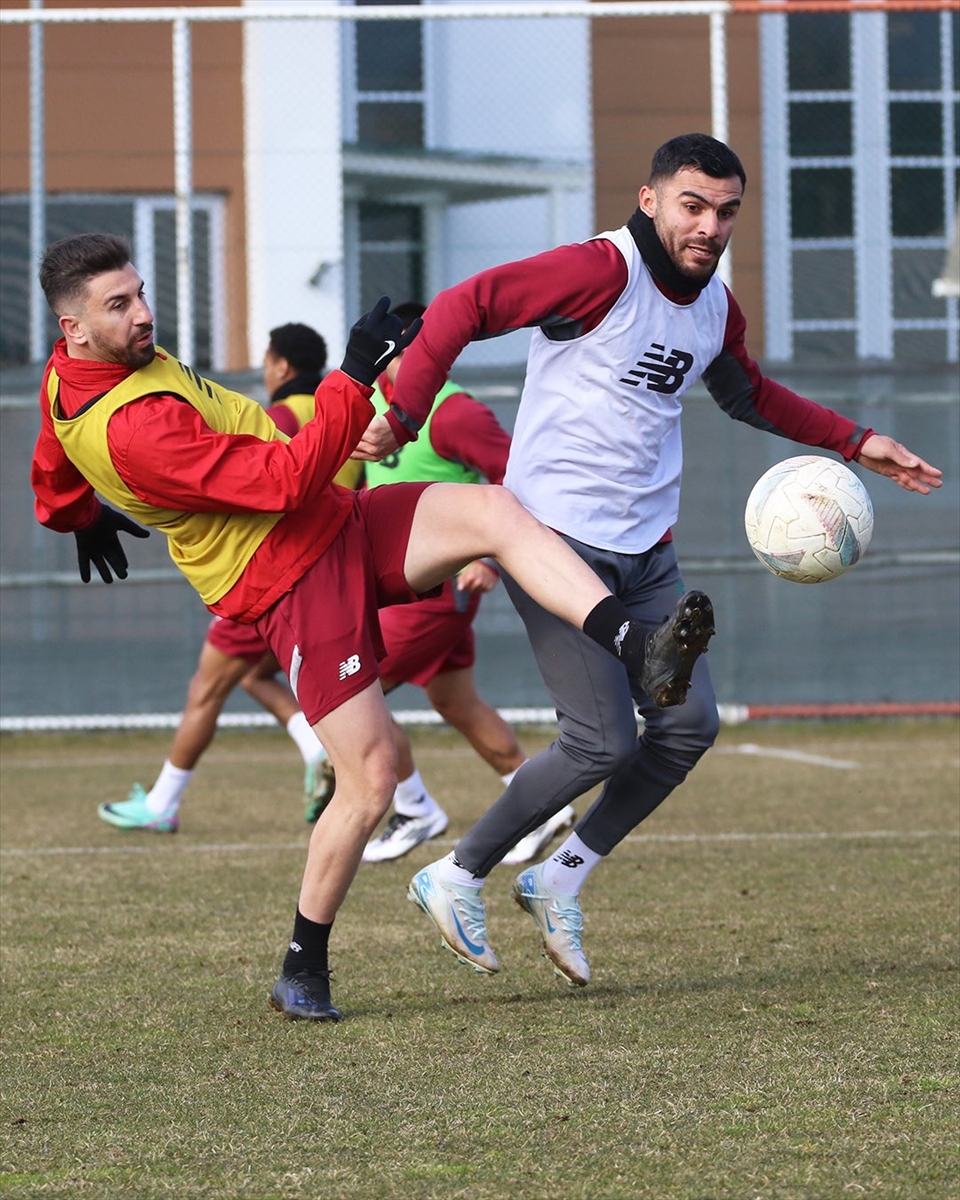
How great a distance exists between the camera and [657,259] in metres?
4.57

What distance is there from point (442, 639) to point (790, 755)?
393 centimetres

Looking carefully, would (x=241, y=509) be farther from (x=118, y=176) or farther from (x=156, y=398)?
(x=118, y=176)

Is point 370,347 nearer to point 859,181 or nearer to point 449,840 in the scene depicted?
point 449,840

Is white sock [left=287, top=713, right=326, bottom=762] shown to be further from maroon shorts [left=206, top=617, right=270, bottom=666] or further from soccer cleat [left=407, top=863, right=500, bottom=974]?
soccer cleat [left=407, top=863, right=500, bottom=974]

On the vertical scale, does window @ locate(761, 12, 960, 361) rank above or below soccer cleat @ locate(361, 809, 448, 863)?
above

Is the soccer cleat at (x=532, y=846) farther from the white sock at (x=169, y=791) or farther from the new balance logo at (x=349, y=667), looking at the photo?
the new balance logo at (x=349, y=667)

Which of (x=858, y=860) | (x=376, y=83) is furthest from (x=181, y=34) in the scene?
(x=858, y=860)

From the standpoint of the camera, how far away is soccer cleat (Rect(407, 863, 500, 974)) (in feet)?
15.0

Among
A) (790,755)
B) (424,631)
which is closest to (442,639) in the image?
(424,631)

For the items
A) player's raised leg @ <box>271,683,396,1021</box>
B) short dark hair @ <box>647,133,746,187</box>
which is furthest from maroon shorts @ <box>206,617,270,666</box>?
short dark hair @ <box>647,133,746,187</box>

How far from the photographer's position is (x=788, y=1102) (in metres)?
3.51

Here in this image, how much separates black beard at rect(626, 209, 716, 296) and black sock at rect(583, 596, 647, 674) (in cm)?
87

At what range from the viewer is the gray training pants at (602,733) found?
4578mm

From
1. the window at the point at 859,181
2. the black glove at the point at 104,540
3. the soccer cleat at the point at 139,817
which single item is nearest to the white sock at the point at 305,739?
the soccer cleat at the point at 139,817
